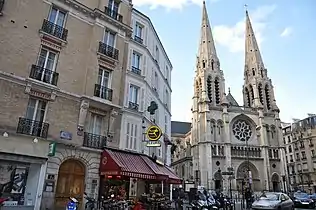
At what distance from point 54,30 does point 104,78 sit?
11.7ft

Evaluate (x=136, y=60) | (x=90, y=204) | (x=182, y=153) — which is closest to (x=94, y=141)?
(x=90, y=204)

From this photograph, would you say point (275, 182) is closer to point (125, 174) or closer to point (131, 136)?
point (131, 136)

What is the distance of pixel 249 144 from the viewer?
146ft

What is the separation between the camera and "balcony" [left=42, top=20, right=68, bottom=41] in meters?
12.5

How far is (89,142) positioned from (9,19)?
6832 mm

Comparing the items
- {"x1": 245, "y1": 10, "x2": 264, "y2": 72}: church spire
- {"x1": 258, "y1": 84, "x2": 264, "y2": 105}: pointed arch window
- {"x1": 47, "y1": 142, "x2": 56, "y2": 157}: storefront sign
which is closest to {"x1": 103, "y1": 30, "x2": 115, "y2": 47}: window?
{"x1": 47, "y1": 142, "x2": 56, "y2": 157}: storefront sign

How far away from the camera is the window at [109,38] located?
14902 millimetres

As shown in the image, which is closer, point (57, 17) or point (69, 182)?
point (69, 182)

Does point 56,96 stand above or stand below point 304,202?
above

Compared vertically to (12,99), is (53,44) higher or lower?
higher

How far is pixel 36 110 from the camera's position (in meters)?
11.3

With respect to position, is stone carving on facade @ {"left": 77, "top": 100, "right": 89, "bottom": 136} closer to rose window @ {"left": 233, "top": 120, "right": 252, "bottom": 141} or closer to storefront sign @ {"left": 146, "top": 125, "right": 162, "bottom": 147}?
storefront sign @ {"left": 146, "top": 125, "right": 162, "bottom": 147}

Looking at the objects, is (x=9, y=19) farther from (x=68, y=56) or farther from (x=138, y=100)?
(x=138, y=100)

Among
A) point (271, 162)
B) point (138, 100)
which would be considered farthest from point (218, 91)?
point (138, 100)
